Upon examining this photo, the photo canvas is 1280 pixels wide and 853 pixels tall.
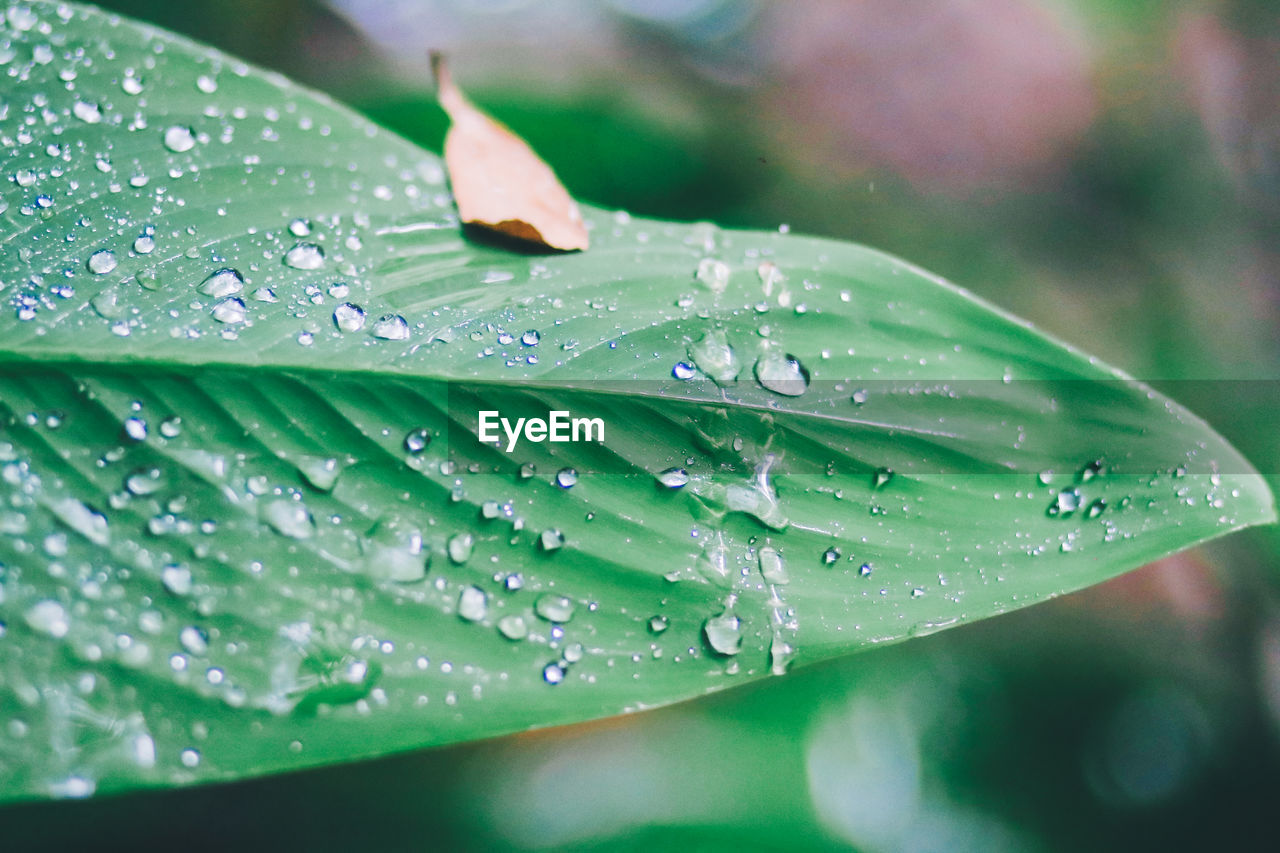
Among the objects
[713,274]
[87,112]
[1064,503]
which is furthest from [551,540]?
[87,112]

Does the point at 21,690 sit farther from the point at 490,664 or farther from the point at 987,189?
the point at 987,189

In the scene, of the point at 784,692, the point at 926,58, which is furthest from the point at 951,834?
the point at 926,58

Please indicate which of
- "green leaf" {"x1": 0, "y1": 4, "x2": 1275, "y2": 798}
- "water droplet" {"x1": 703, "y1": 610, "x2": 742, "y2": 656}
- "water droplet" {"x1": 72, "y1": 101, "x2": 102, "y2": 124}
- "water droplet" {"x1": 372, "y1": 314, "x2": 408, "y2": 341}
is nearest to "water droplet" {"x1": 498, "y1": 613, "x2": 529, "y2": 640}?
"green leaf" {"x1": 0, "y1": 4, "x2": 1275, "y2": 798}

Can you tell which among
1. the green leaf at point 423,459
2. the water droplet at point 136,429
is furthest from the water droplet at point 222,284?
the water droplet at point 136,429

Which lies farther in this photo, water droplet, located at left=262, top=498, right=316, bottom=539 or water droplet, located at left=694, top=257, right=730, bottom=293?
water droplet, located at left=694, top=257, right=730, bottom=293

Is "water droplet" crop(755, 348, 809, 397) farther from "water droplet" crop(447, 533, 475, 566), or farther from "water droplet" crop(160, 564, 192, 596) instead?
"water droplet" crop(160, 564, 192, 596)

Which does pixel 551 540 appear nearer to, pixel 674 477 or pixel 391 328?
pixel 674 477
